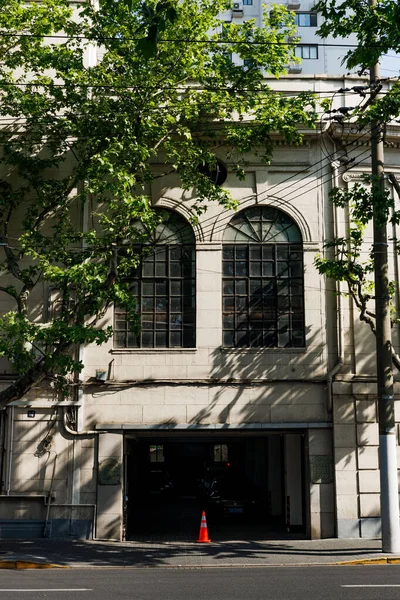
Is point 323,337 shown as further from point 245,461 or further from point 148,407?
point 245,461

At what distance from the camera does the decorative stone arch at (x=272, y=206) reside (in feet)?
64.0

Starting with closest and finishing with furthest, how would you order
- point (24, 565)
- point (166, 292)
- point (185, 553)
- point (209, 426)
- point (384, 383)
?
point (24, 565)
point (384, 383)
point (185, 553)
point (209, 426)
point (166, 292)

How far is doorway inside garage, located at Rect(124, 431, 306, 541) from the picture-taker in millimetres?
20109

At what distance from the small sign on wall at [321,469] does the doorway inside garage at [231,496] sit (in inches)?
54.7

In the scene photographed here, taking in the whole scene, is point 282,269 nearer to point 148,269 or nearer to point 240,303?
point 240,303

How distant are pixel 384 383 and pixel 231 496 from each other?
27.0 feet

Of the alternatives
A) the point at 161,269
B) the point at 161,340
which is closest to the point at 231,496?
the point at 161,340

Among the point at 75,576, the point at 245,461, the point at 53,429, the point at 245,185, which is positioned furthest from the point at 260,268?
the point at 245,461

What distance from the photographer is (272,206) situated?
19.7m

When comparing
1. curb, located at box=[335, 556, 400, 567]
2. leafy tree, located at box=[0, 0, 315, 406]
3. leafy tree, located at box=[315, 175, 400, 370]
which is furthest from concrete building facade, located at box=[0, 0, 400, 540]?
curb, located at box=[335, 556, 400, 567]

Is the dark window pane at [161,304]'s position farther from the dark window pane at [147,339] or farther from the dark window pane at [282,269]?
the dark window pane at [282,269]

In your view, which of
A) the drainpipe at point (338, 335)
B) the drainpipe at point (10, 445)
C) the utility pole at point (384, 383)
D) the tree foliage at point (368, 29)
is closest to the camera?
the tree foliage at point (368, 29)

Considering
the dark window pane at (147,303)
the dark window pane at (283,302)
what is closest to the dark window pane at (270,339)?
the dark window pane at (283,302)

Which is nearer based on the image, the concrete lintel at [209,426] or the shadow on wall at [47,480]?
the shadow on wall at [47,480]
